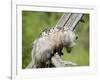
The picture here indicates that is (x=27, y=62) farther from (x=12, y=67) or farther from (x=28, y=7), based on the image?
(x=28, y=7)

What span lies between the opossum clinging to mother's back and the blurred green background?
4 cm

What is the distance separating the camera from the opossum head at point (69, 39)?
6.61 feet

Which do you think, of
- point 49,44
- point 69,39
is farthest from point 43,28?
point 69,39

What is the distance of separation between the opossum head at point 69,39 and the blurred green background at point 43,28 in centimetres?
3

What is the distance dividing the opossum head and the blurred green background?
34 millimetres

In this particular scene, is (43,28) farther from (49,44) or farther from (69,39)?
(69,39)

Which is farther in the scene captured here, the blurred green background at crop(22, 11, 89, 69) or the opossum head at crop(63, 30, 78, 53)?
the opossum head at crop(63, 30, 78, 53)

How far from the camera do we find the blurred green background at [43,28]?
1.90 m

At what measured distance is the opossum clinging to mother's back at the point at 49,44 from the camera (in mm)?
1938

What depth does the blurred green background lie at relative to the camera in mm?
1900

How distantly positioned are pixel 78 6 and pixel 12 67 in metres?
0.80

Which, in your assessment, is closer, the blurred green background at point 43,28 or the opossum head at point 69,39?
the blurred green background at point 43,28

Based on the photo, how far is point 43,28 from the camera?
77.0 inches

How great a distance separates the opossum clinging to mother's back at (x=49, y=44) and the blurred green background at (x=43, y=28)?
0.15 ft
